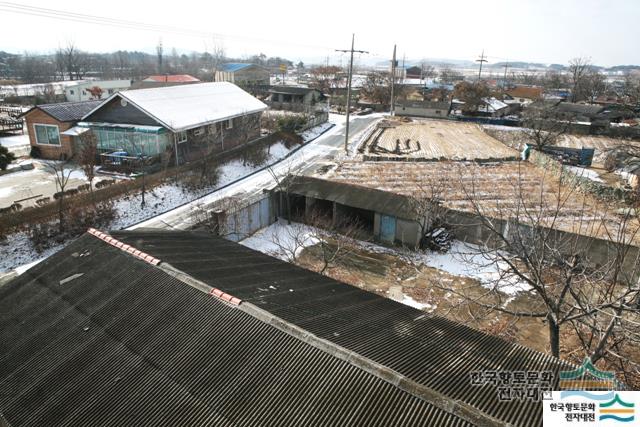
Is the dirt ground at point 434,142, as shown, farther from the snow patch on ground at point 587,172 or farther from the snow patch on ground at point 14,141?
the snow patch on ground at point 14,141

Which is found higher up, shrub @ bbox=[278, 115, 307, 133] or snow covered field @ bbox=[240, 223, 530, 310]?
shrub @ bbox=[278, 115, 307, 133]

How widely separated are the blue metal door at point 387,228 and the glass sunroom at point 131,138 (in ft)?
51.6

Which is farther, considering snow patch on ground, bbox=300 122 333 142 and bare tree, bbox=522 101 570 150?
snow patch on ground, bbox=300 122 333 142

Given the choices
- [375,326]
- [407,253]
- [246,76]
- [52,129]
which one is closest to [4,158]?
[52,129]

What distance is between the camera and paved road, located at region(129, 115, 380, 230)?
787 inches

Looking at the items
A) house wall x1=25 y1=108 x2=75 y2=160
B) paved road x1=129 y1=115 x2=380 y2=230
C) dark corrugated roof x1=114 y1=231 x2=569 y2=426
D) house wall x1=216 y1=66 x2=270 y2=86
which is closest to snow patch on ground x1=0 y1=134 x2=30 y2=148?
house wall x1=25 y1=108 x2=75 y2=160

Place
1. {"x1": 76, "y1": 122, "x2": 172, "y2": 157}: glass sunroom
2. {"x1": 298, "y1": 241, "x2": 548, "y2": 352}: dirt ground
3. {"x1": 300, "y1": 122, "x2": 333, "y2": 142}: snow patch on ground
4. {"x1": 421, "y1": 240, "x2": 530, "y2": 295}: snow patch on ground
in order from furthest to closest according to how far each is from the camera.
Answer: {"x1": 300, "y1": 122, "x2": 333, "y2": 142}: snow patch on ground → {"x1": 76, "y1": 122, "x2": 172, "y2": 157}: glass sunroom → {"x1": 421, "y1": 240, "x2": 530, "y2": 295}: snow patch on ground → {"x1": 298, "y1": 241, "x2": 548, "y2": 352}: dirt ground

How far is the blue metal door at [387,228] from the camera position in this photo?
61.9ft

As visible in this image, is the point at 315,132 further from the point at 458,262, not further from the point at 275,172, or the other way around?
the point at 458,262

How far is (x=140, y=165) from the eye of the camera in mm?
25766

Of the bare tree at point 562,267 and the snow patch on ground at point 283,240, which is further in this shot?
the snow patch on ground at point 283,240

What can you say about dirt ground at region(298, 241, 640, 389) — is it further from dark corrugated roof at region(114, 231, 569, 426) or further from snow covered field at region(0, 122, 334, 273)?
snow covered field at region(0, 122, 334, 273)

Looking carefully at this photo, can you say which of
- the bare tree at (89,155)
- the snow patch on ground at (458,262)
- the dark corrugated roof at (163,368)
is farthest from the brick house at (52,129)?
the snow patch on ground at (458,262)

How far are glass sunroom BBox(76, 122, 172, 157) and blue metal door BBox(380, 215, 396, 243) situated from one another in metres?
15.7
